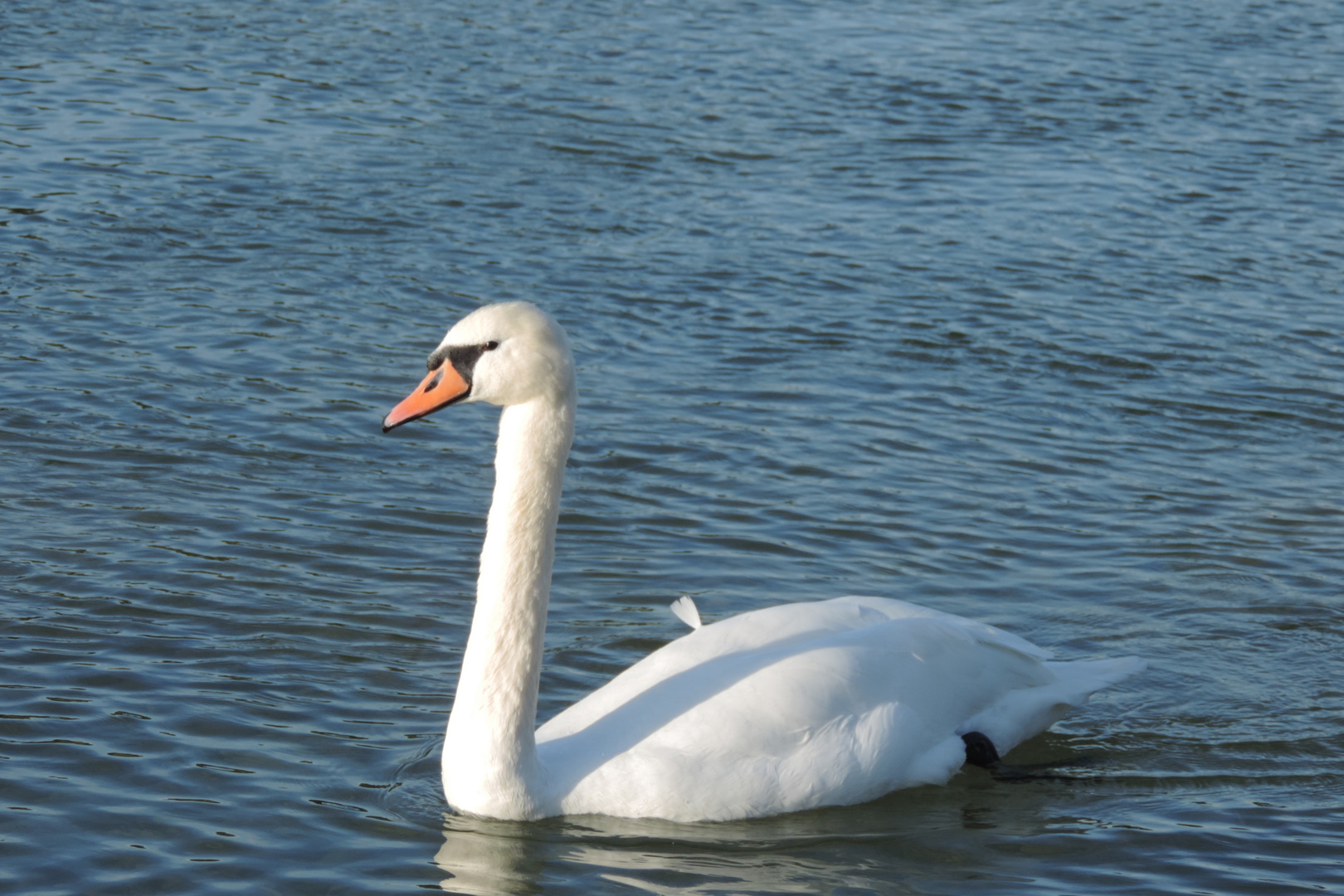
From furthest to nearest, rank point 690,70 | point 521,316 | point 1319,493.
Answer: point 690,70 → point 1319,493 → point 521,316

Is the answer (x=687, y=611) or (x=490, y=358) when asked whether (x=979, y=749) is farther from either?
(x=490, y=358)

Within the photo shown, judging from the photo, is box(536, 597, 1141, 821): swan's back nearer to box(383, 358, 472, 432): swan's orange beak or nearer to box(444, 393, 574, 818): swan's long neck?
box(444, 393, 574, 818): swan's long neck

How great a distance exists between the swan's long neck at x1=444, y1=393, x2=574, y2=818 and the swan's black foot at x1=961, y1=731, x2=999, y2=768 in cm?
164

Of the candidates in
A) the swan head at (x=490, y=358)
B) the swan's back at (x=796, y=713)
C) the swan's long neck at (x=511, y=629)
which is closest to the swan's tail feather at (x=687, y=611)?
the swan's back at (x=796, y=713)

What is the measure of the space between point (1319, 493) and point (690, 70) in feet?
33.5

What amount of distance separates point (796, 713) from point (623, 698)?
1.94 ft

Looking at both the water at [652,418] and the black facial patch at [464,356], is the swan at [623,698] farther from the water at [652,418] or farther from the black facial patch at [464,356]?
the water at [652,418]

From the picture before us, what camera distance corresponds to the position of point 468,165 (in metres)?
14.8

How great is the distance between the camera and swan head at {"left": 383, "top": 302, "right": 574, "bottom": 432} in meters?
5.67

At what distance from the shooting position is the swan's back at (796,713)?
5.89 m

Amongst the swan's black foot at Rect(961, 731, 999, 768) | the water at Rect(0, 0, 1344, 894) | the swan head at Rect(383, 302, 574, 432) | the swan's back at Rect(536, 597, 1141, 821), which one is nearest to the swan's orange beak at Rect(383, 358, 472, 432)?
the swan head at Rect(383, 302, 574, 432)

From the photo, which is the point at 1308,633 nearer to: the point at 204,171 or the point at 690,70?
the point at 204,171

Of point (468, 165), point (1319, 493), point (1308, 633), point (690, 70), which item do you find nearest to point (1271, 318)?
point (1319, 493)

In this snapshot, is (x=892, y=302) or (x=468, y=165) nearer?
(x=892, y=302)
